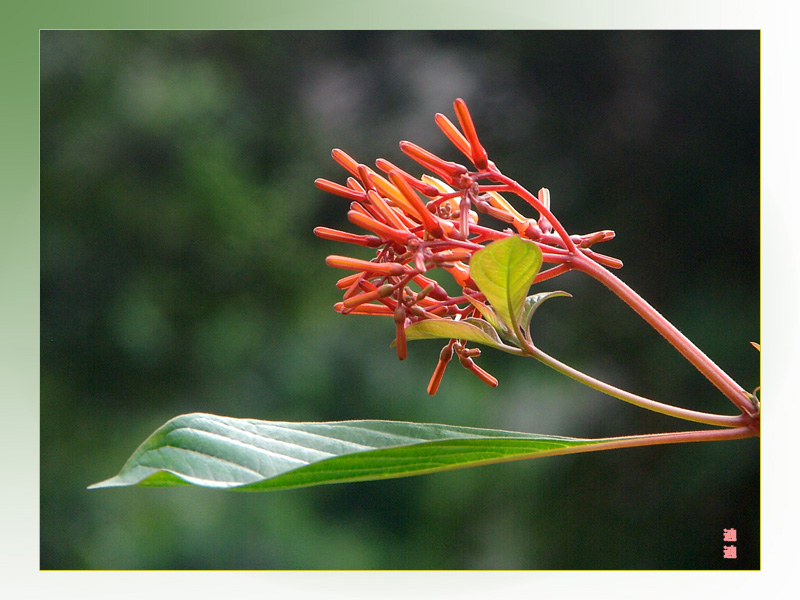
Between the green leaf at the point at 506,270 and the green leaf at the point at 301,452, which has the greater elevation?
the green leaf at the point at 506,270

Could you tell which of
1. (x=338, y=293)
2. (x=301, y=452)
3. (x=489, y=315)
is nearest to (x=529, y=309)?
(x=489, y=315)

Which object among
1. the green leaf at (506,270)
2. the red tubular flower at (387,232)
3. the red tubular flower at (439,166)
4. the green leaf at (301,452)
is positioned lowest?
the green leaf at (301,452)

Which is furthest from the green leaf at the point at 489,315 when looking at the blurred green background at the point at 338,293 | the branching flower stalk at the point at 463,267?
the blurred green background at the point at 338,293

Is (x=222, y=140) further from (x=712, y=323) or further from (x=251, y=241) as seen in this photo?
(x=712, y=323)

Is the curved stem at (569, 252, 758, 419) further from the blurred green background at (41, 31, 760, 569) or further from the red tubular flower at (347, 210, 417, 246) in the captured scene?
the blurred green background at (41, 31, 760, 569)

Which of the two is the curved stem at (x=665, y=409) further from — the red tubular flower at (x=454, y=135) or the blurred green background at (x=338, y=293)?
the blurred green background at (x=338, y=293)

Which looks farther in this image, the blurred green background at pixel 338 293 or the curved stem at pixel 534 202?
the blurred green background at pixel 338 293

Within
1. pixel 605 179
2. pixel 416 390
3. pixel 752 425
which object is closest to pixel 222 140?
pixel 416 390
